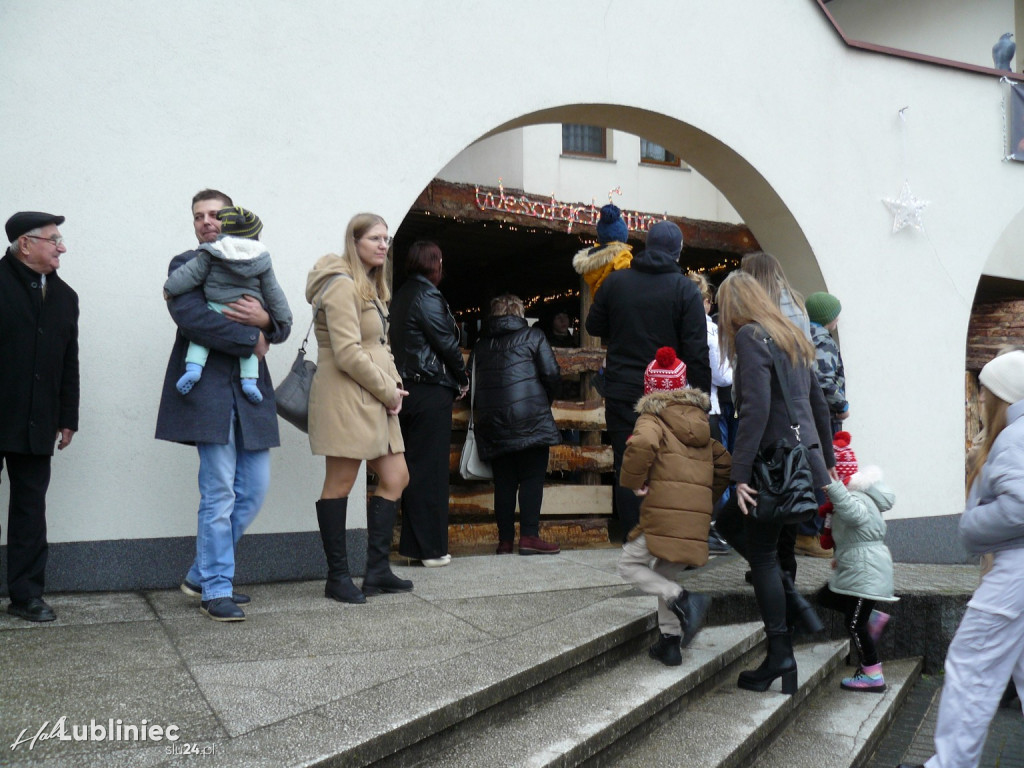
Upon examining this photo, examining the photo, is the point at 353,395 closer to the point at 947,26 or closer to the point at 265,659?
the point at 265,659

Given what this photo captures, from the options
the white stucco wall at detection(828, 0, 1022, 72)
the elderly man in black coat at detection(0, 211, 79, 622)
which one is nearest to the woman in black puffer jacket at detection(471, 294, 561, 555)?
the elderly man in black coat at detection(0, 211, 79, 622)

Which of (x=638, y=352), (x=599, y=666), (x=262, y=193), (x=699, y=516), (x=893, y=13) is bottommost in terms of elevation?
(x=599, y=666)

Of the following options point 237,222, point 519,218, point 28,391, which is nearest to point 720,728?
point 237,222

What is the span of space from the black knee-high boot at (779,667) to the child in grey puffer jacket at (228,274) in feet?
8.27

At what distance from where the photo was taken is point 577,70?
6.52 m

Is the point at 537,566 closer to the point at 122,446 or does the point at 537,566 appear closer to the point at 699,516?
the point at 699,516

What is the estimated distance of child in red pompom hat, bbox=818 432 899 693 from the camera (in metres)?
4.71

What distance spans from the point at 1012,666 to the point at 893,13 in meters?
9.71

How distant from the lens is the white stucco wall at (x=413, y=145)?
4883 millimetres

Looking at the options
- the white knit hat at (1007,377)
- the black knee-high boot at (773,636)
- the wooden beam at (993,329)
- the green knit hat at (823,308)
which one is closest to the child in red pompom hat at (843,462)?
the black knee-high boot at (773,636)

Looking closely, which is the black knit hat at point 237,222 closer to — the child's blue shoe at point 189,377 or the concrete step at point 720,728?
the child's blue shoe at point 189,377

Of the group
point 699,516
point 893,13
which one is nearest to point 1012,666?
point 699,516

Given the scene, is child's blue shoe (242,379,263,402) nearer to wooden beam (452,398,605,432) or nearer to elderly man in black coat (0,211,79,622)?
elderly man in black coat (0,211,79,622)

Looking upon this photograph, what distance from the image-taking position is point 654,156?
37.5ft
